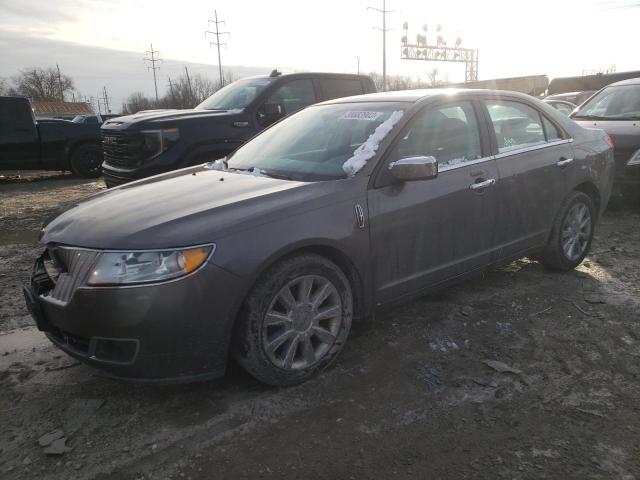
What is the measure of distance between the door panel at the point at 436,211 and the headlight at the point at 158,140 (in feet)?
12.1

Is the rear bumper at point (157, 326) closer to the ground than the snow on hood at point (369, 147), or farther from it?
closer to the ground

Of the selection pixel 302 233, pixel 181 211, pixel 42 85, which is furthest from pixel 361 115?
pixel 42 85

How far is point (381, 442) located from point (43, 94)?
324 feet

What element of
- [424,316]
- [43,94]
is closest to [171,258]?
[424,316]

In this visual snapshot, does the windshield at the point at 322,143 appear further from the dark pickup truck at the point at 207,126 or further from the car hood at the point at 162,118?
the car hood at the point at 162,118

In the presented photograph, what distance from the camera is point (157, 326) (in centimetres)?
255

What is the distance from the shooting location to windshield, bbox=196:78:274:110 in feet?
23.4

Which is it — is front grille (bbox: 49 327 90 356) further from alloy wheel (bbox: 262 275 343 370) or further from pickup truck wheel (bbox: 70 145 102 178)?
pickup truck wheel (bbox: 70 145 102 178)

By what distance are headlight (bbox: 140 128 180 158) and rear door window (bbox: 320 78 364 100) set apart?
2.31m

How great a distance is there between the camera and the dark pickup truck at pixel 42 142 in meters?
11.6

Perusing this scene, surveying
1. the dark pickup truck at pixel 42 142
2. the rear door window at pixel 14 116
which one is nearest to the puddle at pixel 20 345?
the dark pickup truck at pixel 42 142

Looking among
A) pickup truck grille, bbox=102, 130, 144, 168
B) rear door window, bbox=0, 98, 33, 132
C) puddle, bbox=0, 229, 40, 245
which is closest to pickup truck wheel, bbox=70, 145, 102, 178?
rear door window, bbox=0, 98, 33, 132

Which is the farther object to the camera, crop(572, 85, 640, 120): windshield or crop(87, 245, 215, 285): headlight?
crop(572, 85, 640, 120): windshield

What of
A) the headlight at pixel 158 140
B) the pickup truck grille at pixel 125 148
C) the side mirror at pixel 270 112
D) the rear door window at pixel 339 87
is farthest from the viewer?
the rear door window at pixel 339 87
